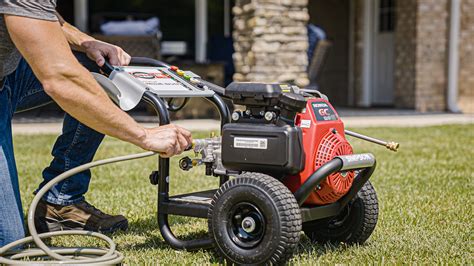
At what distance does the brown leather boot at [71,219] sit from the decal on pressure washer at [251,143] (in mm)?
1051

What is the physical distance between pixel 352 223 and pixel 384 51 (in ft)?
34.9

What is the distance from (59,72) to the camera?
→ 2.29m

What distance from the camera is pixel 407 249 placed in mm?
3035

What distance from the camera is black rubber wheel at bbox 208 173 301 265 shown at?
250 centimetres

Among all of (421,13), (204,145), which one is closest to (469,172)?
(204,145)

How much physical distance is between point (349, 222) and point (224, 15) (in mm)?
9688

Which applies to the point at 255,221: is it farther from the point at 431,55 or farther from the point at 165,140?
the point at 431,55

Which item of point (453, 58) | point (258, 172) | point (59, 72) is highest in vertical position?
point (59, 72)

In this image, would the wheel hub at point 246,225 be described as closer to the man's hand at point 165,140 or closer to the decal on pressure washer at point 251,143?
the decal on pressure washer at point 251,143

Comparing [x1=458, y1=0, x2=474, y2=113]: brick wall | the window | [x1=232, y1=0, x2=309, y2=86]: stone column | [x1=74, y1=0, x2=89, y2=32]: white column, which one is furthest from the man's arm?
the window

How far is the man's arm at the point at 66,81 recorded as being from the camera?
229cm

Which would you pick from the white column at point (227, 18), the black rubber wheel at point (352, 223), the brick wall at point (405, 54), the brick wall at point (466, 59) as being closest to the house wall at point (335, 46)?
the brick wall at point (405, 54)

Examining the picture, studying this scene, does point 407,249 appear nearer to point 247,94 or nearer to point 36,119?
point 247,94

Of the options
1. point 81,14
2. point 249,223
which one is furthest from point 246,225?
point 81,14
